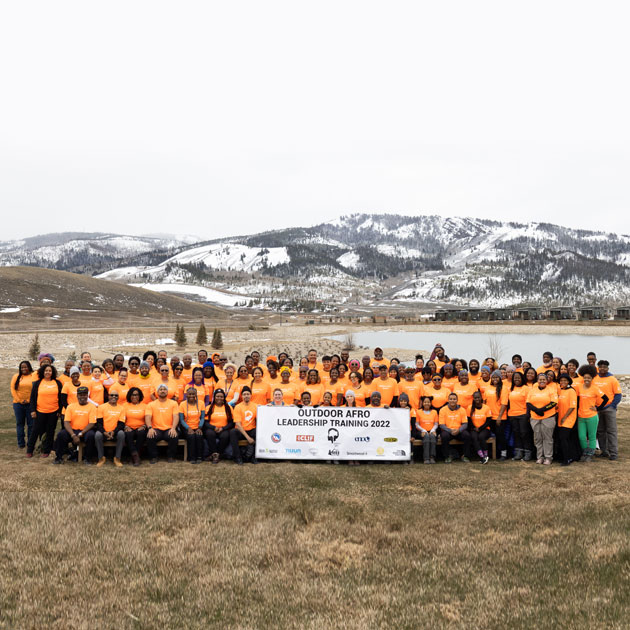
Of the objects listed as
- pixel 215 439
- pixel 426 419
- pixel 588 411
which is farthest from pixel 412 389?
pixel 215 439

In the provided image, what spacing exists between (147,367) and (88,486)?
3013mm

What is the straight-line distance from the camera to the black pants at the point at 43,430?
32.9ft

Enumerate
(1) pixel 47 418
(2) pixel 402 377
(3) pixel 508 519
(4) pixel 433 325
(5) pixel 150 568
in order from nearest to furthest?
(5) pixel 150 568 → (3) pixel 508 519 → (1) pixel 47 418 → (2) pixel 402 377 → (4) pixel 433 325

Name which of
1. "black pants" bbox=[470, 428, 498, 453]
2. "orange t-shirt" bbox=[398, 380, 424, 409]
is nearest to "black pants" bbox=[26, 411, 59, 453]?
"orange t-shirt" bbox=[398, 380, 424, 409]

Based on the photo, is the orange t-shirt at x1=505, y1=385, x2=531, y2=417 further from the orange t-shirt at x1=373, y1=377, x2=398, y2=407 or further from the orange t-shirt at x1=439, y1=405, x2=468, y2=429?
the orange t-shirt at x1=373, y1=377, x2=398, y2=407

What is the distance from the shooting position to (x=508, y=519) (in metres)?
6.73

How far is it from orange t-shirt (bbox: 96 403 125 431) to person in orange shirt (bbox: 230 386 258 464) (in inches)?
81.9

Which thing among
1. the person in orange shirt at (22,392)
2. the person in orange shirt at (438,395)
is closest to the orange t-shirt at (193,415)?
the person in orange shirt at (22,392)

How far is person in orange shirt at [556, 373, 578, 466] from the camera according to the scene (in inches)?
388

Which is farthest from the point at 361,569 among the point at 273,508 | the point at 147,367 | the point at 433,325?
the point at 433,325

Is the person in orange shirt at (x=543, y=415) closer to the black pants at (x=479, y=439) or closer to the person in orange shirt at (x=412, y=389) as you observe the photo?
the black pants at (x=479, y=439)

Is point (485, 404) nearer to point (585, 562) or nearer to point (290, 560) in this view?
point (585, 562)

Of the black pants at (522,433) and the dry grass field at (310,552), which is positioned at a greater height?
the black pants at (522,433)

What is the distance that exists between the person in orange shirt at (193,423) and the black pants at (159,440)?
0.93ft
